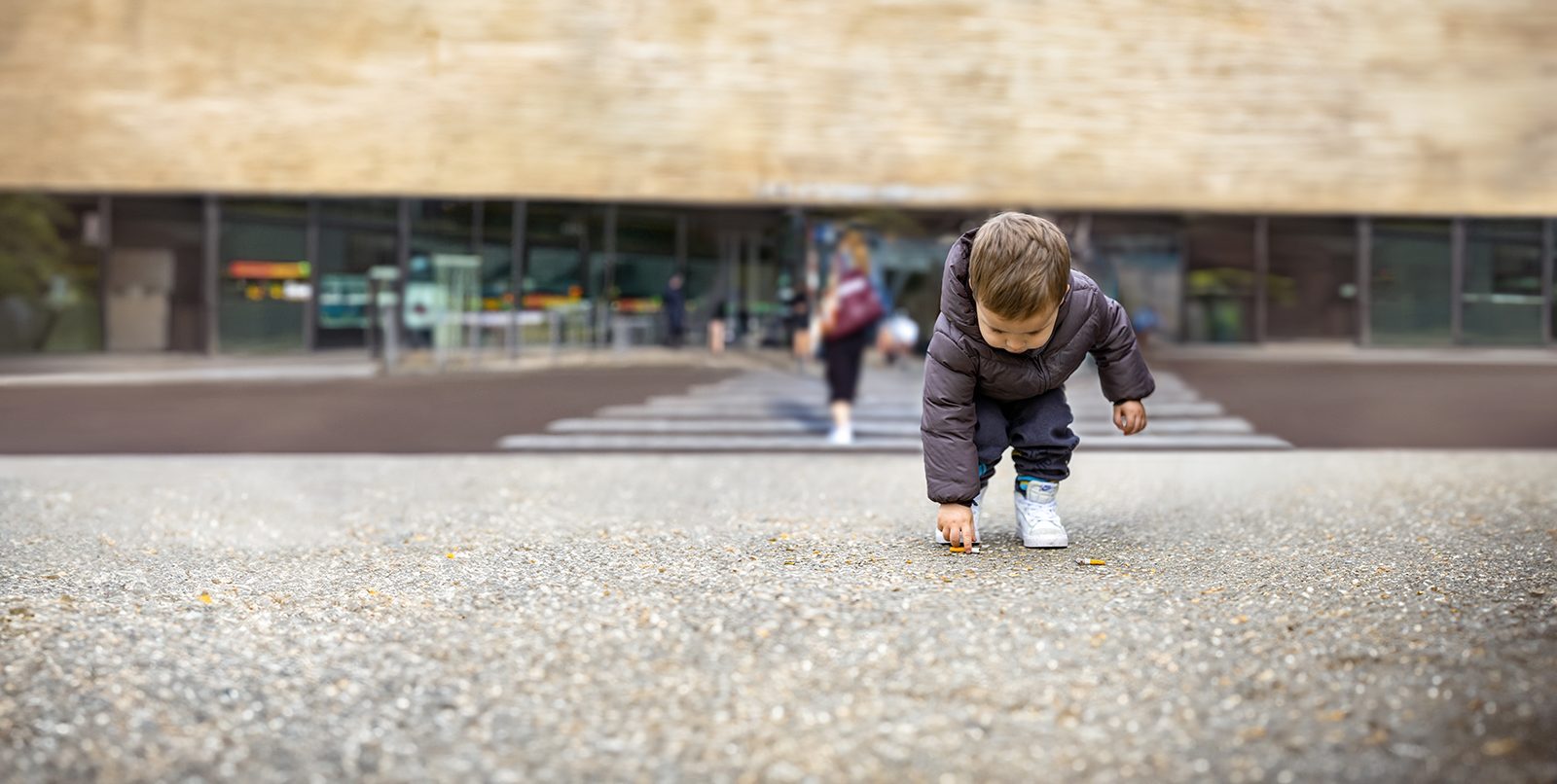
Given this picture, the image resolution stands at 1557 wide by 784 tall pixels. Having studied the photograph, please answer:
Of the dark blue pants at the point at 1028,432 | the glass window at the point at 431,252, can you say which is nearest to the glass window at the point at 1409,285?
the glass window at the point at 431,252

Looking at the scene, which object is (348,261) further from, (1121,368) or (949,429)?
(1121,368)

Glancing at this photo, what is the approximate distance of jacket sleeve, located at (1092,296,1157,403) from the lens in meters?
4.16

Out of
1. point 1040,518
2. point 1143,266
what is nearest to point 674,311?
point 1143,266

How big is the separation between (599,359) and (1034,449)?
8574 millimetres

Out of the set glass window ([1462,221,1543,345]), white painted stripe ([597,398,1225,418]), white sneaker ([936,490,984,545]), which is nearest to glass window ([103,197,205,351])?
white painted stripe ([597,398,1225,418])

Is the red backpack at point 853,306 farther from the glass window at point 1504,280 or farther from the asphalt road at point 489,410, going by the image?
the glass window at point 1504,280

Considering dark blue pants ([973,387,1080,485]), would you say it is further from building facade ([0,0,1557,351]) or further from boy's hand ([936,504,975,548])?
building facade ([0,0,1557,351])

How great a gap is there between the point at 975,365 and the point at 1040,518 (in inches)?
25.5

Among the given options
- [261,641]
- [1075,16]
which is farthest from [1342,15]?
[261,641]

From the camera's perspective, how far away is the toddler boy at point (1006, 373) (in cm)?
380

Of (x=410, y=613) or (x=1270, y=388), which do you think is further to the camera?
(x=1270, y=388)

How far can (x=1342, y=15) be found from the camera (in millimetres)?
10812

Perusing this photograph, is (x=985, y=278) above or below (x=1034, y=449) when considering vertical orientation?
above

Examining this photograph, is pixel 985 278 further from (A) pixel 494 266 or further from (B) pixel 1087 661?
(A) pixel 494 266
